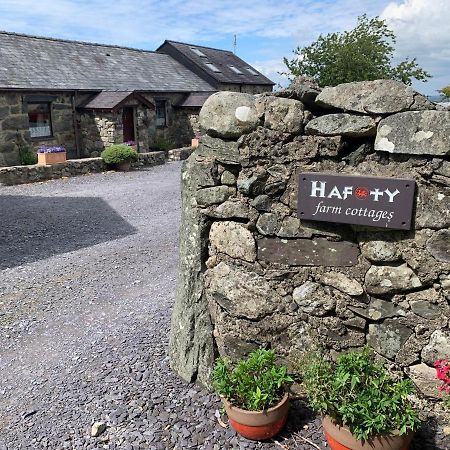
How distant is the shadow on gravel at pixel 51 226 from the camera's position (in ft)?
27.7

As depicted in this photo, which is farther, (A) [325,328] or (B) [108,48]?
(B) [108,48]

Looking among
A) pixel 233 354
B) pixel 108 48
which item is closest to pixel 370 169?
pixel 233 354

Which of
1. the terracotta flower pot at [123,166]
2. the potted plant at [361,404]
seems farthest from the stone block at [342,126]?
the terracotta flower pot at [123,166]

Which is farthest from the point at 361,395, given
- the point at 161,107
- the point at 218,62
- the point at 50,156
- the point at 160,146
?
the point at 218,62

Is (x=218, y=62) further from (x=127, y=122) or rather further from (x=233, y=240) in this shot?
(x=233, y=240)

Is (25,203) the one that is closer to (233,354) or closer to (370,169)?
(233,354)

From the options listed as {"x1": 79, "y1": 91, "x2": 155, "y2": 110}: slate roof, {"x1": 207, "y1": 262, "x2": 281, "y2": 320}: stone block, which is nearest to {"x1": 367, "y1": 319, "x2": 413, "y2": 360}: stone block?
{"x1": 207, "y1": 262, "x2": 281, "y2": 320}: stone block

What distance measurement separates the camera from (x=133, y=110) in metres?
21.0

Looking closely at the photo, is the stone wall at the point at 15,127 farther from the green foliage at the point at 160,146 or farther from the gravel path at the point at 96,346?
the gravel path at the point at 96,346

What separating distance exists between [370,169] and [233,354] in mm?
1907

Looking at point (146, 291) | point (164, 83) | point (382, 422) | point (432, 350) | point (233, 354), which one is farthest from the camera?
point (164, 83)

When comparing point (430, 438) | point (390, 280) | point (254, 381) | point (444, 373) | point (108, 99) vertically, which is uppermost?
point (108, 99)

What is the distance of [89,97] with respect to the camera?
65.4ft

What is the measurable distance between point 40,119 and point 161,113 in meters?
7.05
